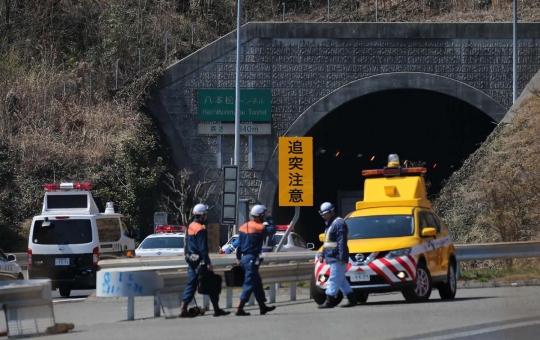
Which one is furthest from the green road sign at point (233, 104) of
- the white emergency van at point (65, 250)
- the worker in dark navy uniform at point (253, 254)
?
the worker in dark navy uniform at point (253, 254)

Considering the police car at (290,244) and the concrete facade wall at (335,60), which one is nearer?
the police car at (290,244)

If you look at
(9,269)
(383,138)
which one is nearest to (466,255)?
(9,269)

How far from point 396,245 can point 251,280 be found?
2857mm

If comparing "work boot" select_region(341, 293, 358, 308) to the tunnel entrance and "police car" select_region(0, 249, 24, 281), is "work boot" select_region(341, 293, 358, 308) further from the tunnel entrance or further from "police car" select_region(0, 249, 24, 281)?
the tunnel entrance

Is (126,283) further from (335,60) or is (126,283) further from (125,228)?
(335,60)

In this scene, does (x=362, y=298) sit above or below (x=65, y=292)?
above

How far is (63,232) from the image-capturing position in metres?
23.2

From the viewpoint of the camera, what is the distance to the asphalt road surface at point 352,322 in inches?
491

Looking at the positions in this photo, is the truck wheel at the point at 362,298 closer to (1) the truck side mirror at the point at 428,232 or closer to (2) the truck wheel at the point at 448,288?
(2) the truck wheel at the point at 448,288

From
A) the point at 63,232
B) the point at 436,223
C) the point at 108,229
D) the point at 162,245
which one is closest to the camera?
the point at 436,223

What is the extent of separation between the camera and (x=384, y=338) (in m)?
11.9

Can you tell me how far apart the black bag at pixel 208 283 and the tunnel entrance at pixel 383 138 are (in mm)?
23179

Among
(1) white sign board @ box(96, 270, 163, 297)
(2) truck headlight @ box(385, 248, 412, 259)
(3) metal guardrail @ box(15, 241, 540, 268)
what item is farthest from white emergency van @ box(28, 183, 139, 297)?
(2) truck headlight @ box(385, 248, 412, 259)

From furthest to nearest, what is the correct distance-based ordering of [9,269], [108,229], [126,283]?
[108,229], [9,269], [126,283]
